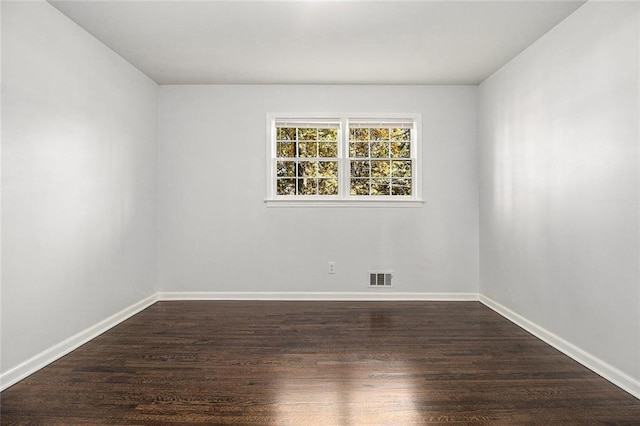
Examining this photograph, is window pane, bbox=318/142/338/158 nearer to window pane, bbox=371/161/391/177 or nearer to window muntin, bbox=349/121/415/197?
Answer: window muntin, bbox=349/121/415/197

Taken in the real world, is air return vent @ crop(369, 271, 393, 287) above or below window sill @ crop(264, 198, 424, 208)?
below

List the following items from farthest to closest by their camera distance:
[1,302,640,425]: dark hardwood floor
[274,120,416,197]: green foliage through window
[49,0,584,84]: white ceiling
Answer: [274,120,416,197]: green foliage through window → [49,0,584,84]: white ceiling → [1,302,640,425]: dark hardwood floor

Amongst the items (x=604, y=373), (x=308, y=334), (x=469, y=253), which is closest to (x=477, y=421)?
(x=604, y=373)

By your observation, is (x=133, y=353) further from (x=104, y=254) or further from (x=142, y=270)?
(x=142, y=270)

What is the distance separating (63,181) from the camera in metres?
2.96

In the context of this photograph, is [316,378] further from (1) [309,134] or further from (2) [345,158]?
(1) [309,134]

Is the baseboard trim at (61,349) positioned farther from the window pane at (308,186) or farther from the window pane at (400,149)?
the window pane at (400,149)

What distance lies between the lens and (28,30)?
262 centimetres

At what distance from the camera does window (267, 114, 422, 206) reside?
15.5 ft

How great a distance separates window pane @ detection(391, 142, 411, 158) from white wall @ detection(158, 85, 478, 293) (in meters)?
0.22

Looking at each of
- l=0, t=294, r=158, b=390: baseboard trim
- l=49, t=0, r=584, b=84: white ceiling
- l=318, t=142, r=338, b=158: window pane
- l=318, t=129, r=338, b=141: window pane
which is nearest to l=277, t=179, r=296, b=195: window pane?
l=318, t=142, r=338, b=158: window pane

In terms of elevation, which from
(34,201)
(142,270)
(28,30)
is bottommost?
(142,270)

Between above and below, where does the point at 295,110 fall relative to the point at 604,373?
above

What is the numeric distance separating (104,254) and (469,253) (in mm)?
4046
